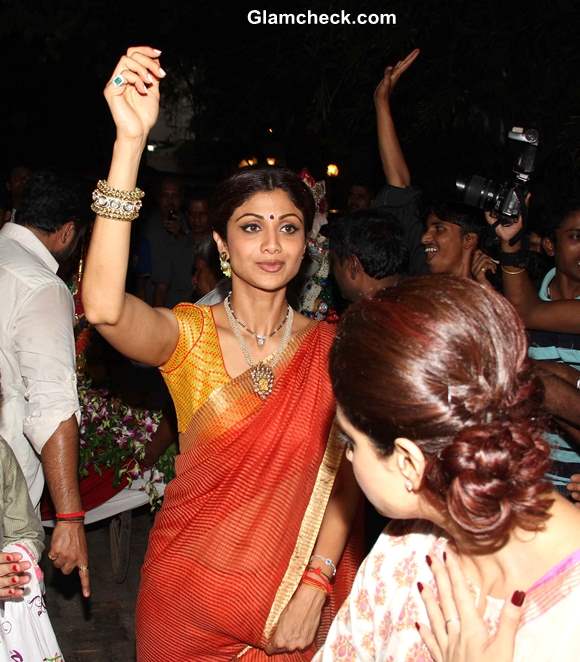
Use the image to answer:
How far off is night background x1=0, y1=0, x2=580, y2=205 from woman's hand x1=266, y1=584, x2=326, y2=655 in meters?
2.10

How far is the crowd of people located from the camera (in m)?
1.16

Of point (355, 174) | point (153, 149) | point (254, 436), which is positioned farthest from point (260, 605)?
point (153, 149)

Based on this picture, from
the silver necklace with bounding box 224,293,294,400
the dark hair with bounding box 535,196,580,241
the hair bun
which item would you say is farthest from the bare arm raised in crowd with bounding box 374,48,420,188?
the hair bun

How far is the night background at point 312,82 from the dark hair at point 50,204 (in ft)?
5.23

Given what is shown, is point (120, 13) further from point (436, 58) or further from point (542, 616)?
point (542, 616)

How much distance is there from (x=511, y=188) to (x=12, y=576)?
2168mm

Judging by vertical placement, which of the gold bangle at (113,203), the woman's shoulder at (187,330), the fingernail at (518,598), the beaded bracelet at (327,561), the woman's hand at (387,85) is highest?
the woman's hand at (387,85)

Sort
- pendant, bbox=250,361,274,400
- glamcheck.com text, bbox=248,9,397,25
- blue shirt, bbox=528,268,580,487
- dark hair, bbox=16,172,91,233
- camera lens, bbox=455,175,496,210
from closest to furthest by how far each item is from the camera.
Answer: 1. pendant, bbox=250,361,274,400
2. blue shirt, bbox=528,268,580,487
3. dark hair, bbox=16,172,91,233
4. camera lens, bbox=455,175,496,210
5. glamcheck.com text, bbox=248,9,397,25

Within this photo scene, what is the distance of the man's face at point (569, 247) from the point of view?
9.84ft

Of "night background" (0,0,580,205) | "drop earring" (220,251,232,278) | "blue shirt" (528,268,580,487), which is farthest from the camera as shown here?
"night background" (0,0,580,205)

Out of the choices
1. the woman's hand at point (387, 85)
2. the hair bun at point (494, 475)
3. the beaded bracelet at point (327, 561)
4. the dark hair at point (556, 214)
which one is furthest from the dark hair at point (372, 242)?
the hair bun at point (494, 475)

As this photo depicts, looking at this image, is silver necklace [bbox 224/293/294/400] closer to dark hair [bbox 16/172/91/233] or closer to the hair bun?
dark hair [bbox 16/172/91/233]

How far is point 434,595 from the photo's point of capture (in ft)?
4.33

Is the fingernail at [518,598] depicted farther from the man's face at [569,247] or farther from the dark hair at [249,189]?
the man's face at [569,247]
